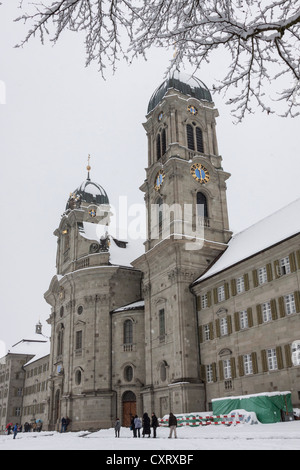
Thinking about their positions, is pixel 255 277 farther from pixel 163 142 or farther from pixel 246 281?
pixel 163 142

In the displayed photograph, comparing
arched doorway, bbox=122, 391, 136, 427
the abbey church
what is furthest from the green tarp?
arched doorway, bbox=122, 391, 136, 427

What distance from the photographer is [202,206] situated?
152ft

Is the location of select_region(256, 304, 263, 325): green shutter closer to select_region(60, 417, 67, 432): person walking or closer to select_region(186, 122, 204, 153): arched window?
select_region(186, 122, 204, 153): arched window

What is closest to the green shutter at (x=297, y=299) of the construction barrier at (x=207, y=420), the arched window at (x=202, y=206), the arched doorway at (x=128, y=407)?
the construction barrier at (x=207, y=420)

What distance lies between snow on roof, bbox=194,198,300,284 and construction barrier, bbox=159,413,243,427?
462 inches

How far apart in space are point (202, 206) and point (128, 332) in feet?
49.2

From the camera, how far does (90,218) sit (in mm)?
60406

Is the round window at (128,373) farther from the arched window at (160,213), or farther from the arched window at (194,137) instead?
the arched window at (194,137)

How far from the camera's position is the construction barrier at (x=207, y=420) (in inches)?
1034

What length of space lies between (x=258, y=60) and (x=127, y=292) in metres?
42.5

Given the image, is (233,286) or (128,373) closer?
(233,286)

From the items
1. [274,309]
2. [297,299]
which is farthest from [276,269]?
[297,299]

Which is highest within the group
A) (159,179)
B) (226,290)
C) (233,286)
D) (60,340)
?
(159,179)
